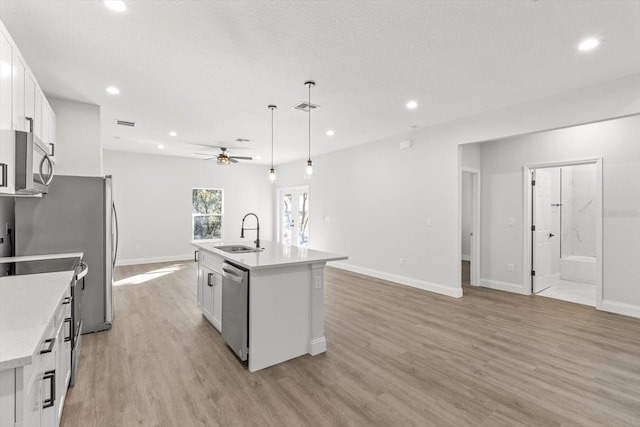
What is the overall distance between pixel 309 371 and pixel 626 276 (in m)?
4.30

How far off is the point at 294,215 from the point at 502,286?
5308 millimetres

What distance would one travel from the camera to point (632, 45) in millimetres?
2578

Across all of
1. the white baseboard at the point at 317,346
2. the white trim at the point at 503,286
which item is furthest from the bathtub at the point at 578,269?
the white baseboard at the point at 317,346

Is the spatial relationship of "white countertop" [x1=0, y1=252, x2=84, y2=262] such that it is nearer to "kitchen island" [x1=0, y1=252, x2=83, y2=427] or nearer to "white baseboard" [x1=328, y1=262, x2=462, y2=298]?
"kitchen island" [x1=0, y1=252, x2=83, y2=427]

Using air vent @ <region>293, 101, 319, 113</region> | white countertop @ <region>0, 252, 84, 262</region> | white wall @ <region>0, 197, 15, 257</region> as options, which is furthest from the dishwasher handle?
air vent @ <region>293, 101, 319, 113</region>

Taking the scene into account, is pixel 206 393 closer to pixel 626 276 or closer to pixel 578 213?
pixel 626 276

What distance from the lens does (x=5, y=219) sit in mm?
2996

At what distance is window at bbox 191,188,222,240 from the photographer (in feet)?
27.0

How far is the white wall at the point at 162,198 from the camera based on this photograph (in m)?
7.20

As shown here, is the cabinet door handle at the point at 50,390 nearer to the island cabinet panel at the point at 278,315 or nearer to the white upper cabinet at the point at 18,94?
the island cabinet panel at the point at 278,315

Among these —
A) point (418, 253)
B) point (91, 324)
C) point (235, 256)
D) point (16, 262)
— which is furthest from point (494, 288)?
point (16, 262)

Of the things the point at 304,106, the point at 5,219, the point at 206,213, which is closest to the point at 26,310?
the point at 5,219

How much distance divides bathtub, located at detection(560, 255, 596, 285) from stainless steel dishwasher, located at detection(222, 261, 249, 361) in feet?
20.9

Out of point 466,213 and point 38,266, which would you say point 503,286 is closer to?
point 466,213
